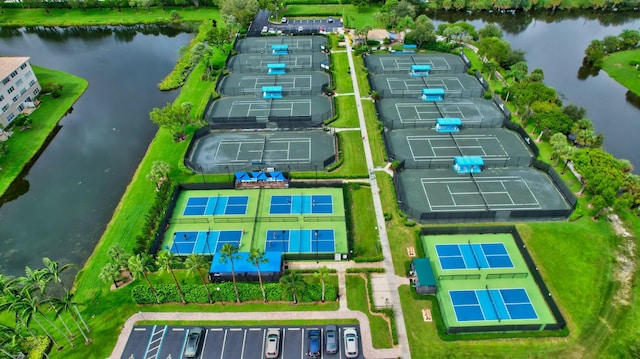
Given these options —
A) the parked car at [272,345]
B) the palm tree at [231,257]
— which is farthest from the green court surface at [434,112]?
the parked car at [272,345]

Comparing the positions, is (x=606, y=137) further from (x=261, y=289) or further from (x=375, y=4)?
(x=375, y=4)

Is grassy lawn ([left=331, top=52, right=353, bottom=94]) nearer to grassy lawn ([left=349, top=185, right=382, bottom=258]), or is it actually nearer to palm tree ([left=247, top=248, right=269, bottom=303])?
grassy lawn ([left=349, top=185, right=382, bottom=258])

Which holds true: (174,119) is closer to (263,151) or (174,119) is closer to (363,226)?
(263,151)

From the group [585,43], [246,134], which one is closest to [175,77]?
[246,134]

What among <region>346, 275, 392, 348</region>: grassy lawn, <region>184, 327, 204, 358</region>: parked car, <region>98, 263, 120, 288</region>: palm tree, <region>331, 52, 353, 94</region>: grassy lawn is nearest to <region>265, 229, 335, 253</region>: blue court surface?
<region>346, 275, 392, 348</region>: grassy lawn

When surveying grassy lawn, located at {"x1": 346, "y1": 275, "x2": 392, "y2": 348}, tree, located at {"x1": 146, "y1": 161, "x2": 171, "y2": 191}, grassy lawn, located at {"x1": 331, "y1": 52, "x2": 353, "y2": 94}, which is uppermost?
grassy lawn, located at {"x1": 331, "y1": 52, "x2": 353, "y2": 94}

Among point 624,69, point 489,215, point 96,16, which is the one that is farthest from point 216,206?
point 96,16
